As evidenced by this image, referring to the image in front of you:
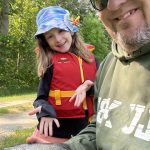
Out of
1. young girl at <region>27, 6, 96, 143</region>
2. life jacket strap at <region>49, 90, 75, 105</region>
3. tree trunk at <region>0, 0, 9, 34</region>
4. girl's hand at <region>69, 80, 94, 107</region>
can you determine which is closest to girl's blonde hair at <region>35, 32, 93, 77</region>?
young girl at <region>27, 6, 96, 143</region>

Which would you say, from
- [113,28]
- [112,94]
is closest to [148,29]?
[113,28]

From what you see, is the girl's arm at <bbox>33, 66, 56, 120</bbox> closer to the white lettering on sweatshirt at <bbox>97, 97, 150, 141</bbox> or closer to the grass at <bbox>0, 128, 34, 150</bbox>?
the white lettering on sweatshirt at <bbox>97, 97, 150, 141</bbox>

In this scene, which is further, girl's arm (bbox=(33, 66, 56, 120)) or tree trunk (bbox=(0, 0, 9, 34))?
tree trunk (bbox=(0, 0, 9, 34))

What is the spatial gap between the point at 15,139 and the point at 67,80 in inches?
146

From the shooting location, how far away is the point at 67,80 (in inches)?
147

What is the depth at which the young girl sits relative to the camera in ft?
12.0

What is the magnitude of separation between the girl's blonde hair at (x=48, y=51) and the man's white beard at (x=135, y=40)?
5.29ft

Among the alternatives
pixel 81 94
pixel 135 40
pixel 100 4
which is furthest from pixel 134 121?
pixel 81 94

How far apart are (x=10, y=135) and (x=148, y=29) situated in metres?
5.84

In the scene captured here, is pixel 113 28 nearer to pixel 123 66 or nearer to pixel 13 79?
pixel 123 66

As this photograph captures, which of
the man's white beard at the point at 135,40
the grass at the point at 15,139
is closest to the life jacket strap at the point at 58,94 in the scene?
the man's white beard at the point at 135,40

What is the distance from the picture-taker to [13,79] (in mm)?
18328

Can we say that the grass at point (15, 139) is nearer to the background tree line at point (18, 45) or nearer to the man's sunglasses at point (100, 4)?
the man's sunglasses at point (100, 4)

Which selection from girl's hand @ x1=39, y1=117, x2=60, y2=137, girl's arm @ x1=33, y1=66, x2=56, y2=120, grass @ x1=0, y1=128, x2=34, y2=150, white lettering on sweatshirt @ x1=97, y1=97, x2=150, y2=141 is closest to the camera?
white lettering on sweatshirt @ x1=97, y1=97, x2=150, y2=141
